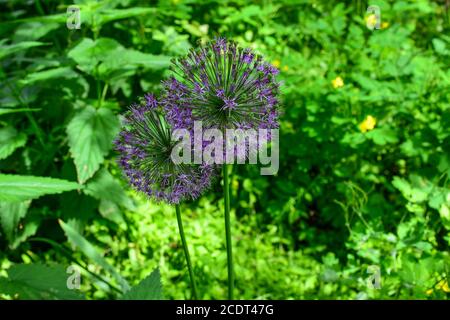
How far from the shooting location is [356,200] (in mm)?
3148

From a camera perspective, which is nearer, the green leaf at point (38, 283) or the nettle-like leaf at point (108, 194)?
the green leaf at point (38, 283)

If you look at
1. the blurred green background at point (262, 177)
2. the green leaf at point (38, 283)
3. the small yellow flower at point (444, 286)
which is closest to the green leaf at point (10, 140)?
the blurred green background at point (262, 177)

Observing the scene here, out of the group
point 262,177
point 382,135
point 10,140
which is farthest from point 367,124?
point 10,140

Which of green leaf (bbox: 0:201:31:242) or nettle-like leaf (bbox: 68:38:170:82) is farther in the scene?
green leaf (bbox: 0:201:31:242)

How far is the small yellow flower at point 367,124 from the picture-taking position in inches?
123

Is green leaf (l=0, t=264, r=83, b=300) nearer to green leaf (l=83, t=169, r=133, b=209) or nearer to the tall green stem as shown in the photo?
the tall green stem

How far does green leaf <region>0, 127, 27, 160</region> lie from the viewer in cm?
287

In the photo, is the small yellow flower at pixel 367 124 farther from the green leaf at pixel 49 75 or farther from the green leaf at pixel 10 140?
the green leaf at pixel 10 140

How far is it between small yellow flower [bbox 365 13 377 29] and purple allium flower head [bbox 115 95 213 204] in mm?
2437

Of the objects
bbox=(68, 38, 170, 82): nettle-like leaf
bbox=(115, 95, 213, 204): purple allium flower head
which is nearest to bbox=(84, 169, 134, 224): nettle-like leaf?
bbox=(68, 38, 170, 82): nettle-like leaf

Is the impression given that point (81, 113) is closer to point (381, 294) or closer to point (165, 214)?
point (165, 214)

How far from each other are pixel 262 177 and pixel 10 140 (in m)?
1.51

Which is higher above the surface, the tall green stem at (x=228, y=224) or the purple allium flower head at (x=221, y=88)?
the purple allium flower head at (x=221, y=88)
